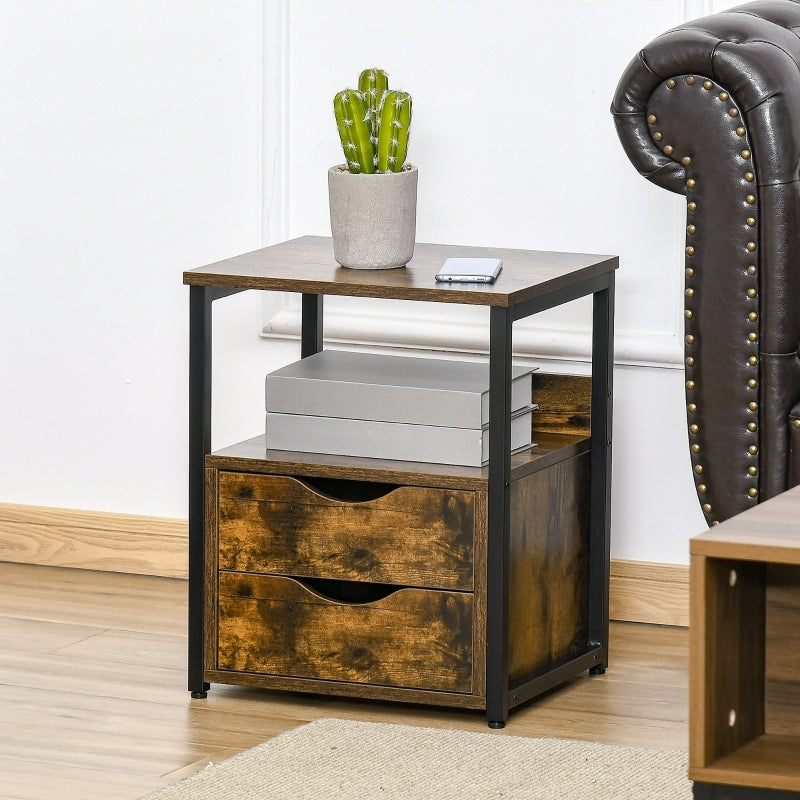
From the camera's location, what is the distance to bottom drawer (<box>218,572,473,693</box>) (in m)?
1.97

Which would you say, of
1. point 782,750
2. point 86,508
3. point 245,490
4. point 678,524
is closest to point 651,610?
point 678,524

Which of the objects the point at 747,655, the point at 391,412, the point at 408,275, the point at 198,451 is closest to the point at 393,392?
the point at 391,412

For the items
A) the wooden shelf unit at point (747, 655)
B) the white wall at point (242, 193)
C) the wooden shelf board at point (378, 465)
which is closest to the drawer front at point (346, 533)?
the wooden shelf board at point (378, 465)

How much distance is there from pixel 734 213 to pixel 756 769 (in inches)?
33.5

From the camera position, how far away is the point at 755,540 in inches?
44.3

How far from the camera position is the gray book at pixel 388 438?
1985 mm

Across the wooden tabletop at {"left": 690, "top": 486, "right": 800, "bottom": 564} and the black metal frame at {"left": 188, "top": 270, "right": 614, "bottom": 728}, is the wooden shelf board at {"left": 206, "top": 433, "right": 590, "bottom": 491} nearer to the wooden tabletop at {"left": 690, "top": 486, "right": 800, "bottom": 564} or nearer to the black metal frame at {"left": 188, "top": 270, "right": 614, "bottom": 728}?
the black metal frame at {"left": 188, "top": 270, "right": 614, "bottom": 728}

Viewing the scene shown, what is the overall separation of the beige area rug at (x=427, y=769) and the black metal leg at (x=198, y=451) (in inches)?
8.6

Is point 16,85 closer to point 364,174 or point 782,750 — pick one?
point 364,174

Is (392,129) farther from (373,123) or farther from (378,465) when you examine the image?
(378,465)

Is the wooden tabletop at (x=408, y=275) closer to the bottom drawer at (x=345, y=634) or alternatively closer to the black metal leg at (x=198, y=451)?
the black metal leg at (x=198, y=451)

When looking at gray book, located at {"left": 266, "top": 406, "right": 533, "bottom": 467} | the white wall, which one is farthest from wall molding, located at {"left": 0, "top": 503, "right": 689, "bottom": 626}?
gray book, located at {"left": 266, "top": 406, "right": 533, "bottom": 467}

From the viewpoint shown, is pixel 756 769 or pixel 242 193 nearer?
pixel 756 769

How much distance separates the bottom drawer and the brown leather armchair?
0.38 metres
